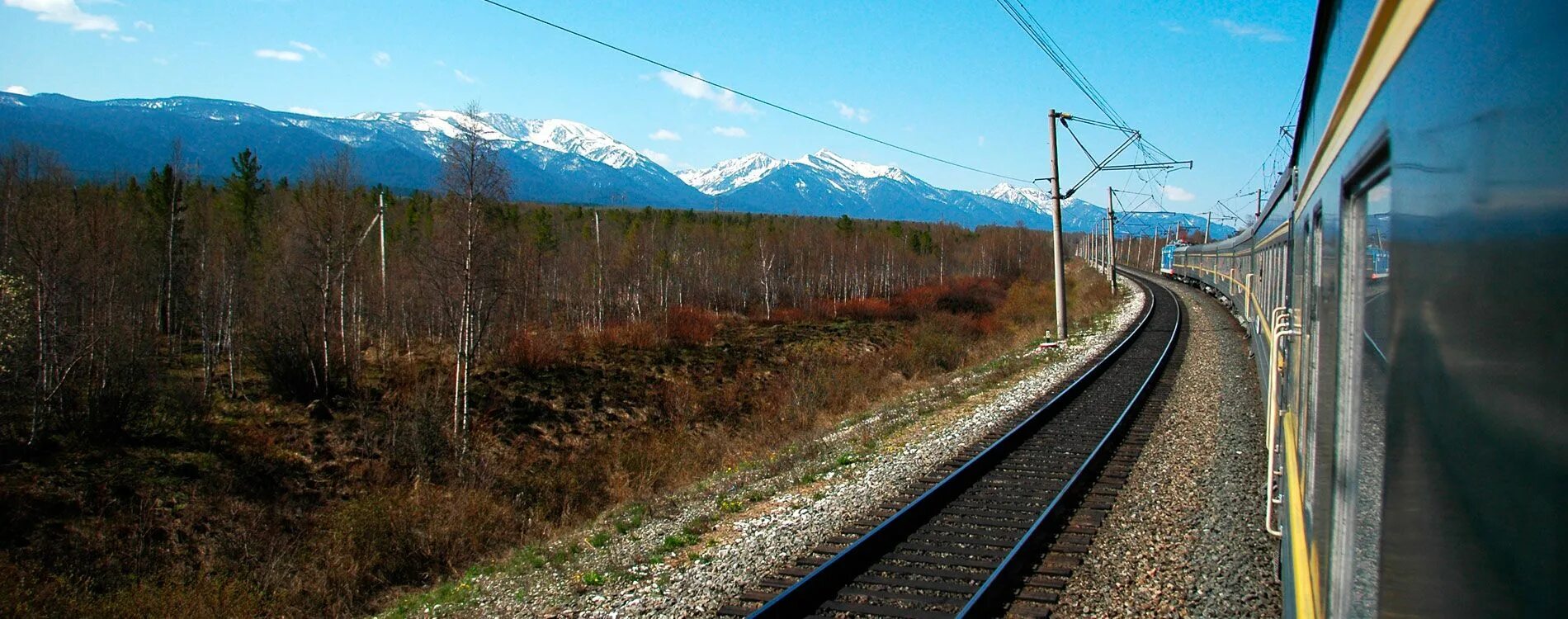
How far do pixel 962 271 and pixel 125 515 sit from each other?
225ft

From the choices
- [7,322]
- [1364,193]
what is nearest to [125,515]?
[7,322]

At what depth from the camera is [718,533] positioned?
8508mm

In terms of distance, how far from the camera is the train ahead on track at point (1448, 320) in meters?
0.91

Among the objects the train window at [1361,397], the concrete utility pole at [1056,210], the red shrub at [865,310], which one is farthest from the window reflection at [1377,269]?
the red shrub at [865,310]

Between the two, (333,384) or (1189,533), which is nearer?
(1189,533)

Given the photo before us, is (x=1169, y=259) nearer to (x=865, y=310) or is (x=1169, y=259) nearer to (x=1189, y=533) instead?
(x=865, y=310)

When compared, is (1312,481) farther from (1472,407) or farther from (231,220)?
(231,220)

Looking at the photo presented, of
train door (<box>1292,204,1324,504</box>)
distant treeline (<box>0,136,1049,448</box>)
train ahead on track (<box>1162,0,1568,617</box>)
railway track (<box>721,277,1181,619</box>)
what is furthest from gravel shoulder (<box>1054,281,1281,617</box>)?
distant treeline (<box>0,136,1049,448</box>)

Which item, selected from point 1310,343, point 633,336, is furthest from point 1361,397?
point 633,336

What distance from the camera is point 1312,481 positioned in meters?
2.84

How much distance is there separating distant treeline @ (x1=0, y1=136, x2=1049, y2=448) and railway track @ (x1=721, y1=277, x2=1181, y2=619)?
15.8 m

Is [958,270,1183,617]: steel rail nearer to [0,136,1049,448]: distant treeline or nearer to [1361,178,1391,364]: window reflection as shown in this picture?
[1361,178,1391,364]: window reflection

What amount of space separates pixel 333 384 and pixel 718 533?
23797 millimetres

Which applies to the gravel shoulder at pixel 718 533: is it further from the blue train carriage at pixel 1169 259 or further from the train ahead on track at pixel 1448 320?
the blue train carriage at pixel 1169 259
